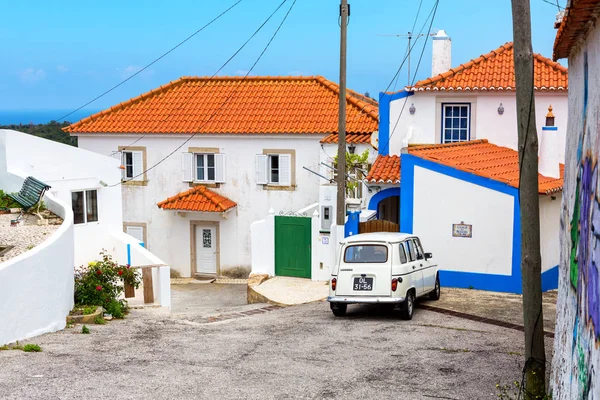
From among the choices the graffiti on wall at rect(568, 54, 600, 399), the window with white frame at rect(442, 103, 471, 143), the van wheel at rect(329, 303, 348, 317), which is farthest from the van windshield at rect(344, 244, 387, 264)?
the window with white frame at rect(442, 103, 471, 143)

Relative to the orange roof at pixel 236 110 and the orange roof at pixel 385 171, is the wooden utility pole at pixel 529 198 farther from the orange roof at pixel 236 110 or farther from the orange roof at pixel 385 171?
the orange roof at pixel 236 110

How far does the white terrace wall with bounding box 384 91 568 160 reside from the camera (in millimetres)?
25641

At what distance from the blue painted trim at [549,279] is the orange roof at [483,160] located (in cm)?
204

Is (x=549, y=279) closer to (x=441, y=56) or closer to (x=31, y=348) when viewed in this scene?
(x=441, y=56)

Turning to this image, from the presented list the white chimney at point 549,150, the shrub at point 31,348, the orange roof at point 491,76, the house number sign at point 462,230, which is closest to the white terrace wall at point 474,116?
the orange roof at point 491,76

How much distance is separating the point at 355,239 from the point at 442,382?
6.25m

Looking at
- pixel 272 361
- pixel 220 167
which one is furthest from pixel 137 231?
pixel 272 361

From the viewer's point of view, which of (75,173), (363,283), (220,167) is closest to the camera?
(363,283)

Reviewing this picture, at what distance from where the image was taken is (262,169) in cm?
3169

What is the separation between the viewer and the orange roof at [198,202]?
31.1 meters

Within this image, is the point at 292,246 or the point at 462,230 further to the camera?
the point at 292,246

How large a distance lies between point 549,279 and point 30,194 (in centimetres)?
1342

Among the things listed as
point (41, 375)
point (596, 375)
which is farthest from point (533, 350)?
point (41, 375)

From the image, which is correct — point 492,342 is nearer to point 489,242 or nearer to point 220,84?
point 489,242
